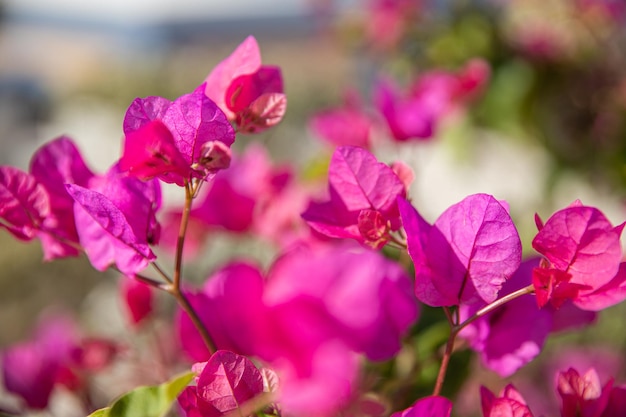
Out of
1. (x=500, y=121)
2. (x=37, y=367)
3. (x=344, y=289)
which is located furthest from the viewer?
(x=500, y=121)

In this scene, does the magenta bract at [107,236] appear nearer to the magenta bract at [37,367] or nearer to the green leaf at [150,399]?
the green leaf at [150,399]

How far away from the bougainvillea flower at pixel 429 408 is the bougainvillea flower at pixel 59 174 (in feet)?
0.55

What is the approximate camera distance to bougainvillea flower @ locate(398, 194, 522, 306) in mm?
241

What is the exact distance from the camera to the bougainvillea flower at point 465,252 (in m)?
0.24

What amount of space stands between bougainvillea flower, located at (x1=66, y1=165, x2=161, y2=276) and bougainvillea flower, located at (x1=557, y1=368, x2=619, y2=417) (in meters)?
0.17

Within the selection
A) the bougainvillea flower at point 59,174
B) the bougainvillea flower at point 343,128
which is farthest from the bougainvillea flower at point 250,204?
the bougainvillea flower at point 59,174

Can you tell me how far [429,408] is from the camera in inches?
9.4

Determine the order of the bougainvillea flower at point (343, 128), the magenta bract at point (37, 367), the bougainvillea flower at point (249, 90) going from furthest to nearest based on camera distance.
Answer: the bougainvillea flower at point (343, 128), the magenta bract at point (37, 367), the bougainvillea flower at point (249, 90)

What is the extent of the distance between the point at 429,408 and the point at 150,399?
12 cm

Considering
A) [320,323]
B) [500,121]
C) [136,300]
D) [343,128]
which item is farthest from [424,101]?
[500,121]

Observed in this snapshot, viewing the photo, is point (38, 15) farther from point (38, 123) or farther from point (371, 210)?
point (371, 210)

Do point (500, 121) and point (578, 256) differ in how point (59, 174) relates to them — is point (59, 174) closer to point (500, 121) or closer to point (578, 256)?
point (578, 256)

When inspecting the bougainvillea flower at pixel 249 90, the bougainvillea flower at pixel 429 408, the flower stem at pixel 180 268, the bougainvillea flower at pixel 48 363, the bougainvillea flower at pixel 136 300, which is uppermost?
the bougainvillea flower at pixel 249 90

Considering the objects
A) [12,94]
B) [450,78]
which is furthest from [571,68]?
[12,94]
